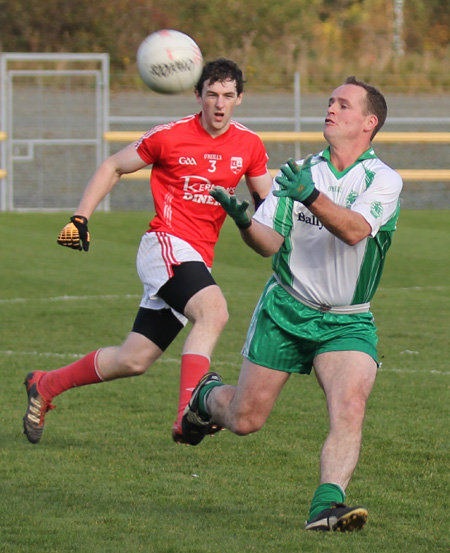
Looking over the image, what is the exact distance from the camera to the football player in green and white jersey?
545 centimetres

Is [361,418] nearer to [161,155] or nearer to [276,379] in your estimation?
[276,379]

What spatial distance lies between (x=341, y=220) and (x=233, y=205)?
47 centimetres

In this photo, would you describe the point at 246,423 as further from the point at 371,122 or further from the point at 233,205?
the point at 371,122

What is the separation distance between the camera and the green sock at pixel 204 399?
6.13 m

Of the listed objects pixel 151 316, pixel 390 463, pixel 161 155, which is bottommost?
pixel 390 463

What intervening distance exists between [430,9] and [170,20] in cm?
1235

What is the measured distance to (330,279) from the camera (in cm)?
558

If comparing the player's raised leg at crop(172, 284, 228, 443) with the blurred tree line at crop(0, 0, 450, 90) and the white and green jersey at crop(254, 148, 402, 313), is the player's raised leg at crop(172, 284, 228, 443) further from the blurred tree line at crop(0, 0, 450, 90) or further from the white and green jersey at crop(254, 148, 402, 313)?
the blurred tree line at crop(0, 0, 450, 90)

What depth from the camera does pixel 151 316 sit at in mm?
7121

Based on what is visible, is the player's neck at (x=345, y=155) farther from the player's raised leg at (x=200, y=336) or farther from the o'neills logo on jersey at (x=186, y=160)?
the o'neills logo on jersey at (x=186, y=160)

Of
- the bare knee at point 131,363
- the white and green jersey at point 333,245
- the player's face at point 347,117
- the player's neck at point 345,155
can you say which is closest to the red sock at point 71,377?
the bare knee at point 131,363

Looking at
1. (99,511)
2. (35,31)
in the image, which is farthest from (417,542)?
(35,31)

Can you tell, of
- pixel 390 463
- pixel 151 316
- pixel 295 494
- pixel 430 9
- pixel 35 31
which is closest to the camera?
pixel 295 494

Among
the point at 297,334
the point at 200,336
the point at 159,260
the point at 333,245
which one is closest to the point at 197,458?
the point at 200,336
